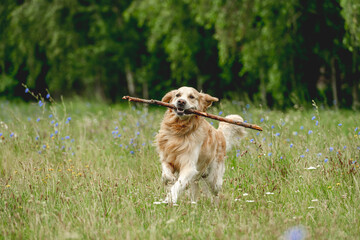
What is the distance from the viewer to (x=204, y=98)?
15.9 feet

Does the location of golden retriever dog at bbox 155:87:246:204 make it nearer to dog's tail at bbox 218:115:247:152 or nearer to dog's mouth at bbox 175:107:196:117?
dog's mouth at bbox 175:107:196:117

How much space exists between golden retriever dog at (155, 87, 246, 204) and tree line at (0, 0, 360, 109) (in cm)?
336

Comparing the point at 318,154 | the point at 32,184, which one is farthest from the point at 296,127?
the point at 32,184

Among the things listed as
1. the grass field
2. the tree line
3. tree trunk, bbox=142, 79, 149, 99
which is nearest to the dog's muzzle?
the grass field

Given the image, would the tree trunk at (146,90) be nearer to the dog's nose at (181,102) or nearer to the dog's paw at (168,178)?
the dog's nose at (181,102)

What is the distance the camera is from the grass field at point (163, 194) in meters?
3.17

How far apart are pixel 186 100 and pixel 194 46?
9.92 metres

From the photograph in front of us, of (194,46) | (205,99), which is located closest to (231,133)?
(205,99)

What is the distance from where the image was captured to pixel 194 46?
46.4 ft

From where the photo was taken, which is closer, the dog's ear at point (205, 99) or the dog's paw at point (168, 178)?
the dog's paw at point (168, 178)

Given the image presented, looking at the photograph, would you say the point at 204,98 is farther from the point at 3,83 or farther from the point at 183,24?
the point at 3,83

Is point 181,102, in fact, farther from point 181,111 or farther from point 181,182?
point 181,182

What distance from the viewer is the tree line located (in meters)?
10.5

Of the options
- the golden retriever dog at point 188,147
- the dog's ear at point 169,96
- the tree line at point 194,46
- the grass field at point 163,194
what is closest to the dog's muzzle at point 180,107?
the golden retriever dog at point 188,147
